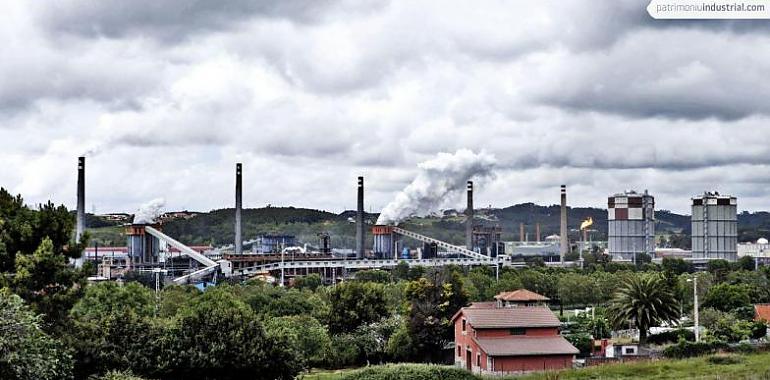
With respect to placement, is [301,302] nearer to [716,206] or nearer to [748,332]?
[748,332]

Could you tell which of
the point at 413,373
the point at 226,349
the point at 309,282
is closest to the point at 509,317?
the point at 413,373

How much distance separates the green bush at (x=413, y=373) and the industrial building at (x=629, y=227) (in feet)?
480

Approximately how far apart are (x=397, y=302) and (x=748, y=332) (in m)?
28.6

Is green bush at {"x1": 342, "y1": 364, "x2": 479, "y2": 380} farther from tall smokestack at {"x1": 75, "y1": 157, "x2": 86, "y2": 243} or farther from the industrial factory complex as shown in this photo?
tall smokestack at {"x1": 75, "y1": 157, "x2": 86, "y2": 243}

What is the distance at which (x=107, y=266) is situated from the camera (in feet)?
377

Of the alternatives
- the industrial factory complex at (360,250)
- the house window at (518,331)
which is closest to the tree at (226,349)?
the house window at (518,331)

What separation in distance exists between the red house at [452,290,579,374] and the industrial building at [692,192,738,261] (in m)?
136

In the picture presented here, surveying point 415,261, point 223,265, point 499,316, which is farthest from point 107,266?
point 499,316

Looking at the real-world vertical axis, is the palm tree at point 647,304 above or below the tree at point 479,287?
above

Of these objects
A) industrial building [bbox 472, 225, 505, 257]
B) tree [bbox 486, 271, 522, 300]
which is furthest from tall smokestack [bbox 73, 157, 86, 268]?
industrial building [bbox 472, 225, 505, 257]

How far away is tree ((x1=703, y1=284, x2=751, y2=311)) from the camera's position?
69.5 metres

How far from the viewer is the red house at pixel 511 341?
143ft

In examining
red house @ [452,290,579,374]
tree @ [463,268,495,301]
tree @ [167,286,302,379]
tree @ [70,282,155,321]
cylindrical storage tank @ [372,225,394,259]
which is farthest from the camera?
cylindrical storage tank @ [372,225,394,259]

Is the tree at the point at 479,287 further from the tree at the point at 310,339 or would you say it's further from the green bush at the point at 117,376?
the green bush at the point at 117,376
